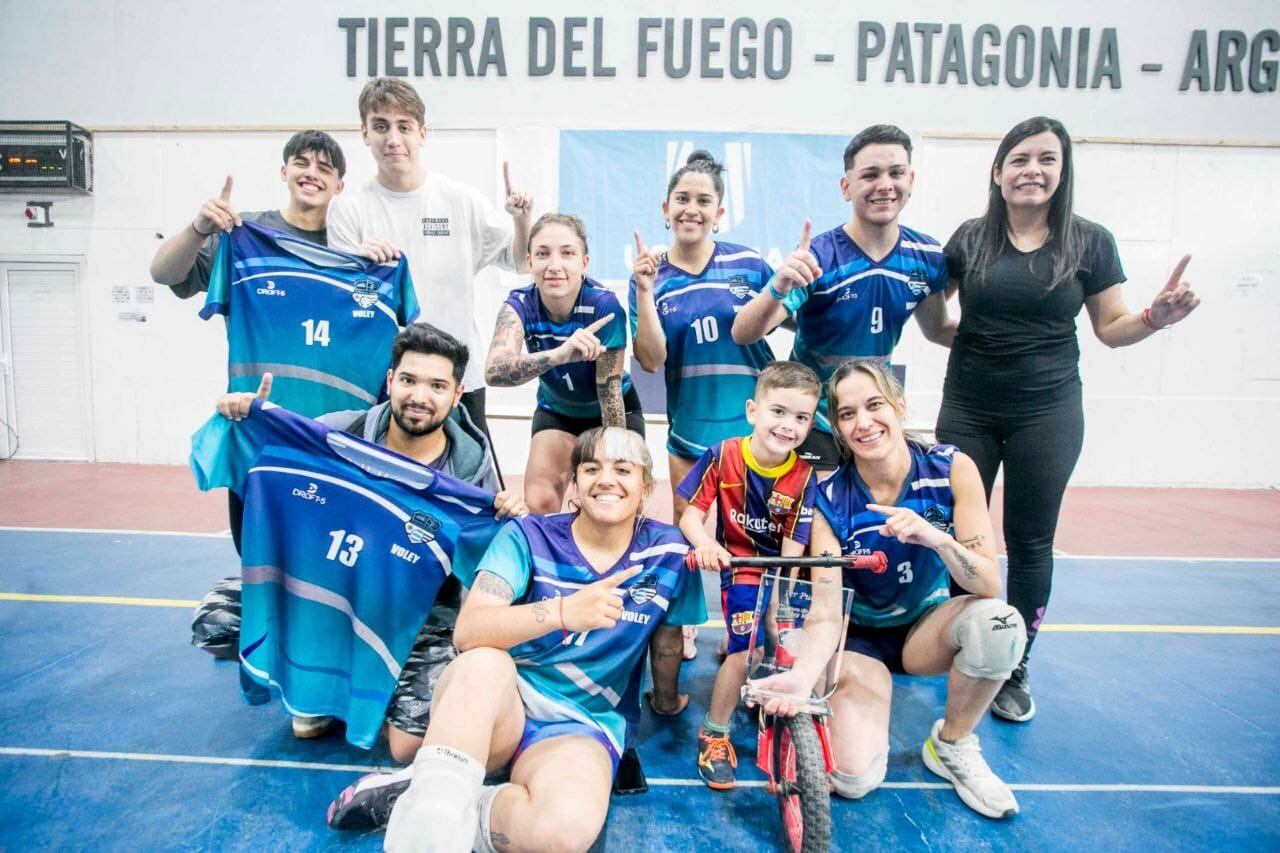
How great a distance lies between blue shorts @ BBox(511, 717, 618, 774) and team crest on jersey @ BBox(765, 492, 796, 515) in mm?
915

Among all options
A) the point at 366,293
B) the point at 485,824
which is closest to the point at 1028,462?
the point at 485,824

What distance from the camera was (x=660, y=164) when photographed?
647 centimetres

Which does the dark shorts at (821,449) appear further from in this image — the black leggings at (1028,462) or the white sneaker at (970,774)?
the white sneaker at (970,774)

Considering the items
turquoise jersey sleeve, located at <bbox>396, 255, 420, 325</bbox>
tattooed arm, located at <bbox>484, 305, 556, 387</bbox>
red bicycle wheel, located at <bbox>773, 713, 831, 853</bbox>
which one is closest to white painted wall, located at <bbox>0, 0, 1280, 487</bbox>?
turquoise jersey sleeve, located at <bbox>396, 255, 420, 325</bbox>

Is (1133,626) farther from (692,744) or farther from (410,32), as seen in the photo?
(410,32)

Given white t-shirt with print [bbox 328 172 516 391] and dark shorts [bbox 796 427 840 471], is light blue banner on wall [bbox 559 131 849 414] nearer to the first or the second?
white t-shirt with print [bbox 328 172 516 391]

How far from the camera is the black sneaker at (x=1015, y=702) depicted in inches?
92.3

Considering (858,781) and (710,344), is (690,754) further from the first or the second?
(710,344)

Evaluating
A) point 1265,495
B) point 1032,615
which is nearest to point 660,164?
point 1032,615

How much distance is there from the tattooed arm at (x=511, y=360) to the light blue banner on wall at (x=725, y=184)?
4087 mm

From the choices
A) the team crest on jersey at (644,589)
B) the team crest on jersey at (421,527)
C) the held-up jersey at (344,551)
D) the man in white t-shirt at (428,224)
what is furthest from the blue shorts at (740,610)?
the man in white t-shirt at (428,224)

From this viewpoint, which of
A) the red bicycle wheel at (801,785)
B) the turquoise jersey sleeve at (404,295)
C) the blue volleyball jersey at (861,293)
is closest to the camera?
the red bicycle wheel at (801,785)

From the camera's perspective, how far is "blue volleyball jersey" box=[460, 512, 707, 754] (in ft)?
5.73

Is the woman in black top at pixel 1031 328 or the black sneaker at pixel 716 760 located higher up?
the woman in black top at pixel 1031 328
